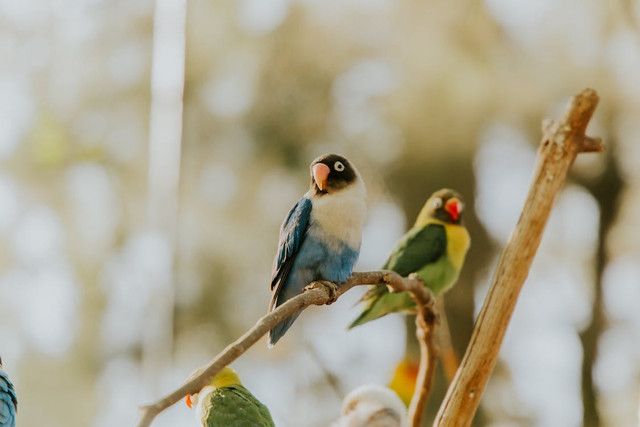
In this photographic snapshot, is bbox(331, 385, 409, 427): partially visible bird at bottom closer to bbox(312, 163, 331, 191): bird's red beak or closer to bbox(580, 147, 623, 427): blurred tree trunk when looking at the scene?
bbox(312, 163, 331, 191): bird's red beak

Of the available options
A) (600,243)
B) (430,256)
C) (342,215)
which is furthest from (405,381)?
(600,243)

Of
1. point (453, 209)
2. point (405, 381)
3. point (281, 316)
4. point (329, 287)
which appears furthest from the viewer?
point (405, 381)

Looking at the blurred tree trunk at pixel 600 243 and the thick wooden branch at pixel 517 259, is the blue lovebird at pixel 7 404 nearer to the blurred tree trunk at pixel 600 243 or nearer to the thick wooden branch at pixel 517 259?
the thick wooden branch at pixel 517 259

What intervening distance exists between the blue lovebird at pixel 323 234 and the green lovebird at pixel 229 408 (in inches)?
7.4

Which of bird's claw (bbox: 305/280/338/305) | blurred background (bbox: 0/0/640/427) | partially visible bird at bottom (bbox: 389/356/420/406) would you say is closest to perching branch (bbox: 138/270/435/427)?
bird's claw (bbox: 305/280/338/305)

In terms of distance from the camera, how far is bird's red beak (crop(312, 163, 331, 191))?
157cm

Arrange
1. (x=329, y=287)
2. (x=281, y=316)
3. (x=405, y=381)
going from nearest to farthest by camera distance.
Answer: (x=281, y=316)
(x=329, y=287)
(x=405, y=381)

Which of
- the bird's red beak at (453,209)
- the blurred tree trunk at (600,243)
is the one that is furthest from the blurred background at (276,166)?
the bird's red beak at (453,209)

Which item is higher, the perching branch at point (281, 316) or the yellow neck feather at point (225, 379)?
the perching branch at point (281, 316)

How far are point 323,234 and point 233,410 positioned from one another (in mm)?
374

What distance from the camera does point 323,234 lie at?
154 cm

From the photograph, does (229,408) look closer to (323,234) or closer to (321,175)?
(323,234)

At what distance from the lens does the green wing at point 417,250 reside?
2.11 m

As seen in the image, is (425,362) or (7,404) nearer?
(7,404)
